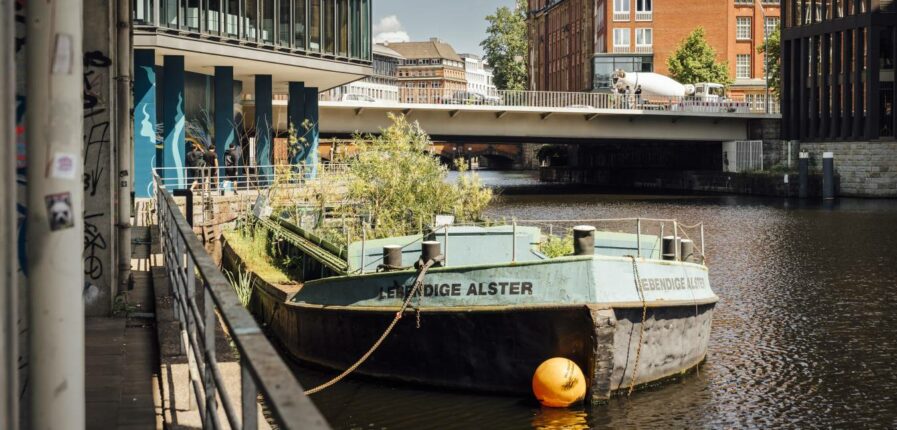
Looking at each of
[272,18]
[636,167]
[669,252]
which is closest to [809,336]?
[669,252]

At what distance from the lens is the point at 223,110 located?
45.8m

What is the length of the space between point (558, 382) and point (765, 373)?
4.35m

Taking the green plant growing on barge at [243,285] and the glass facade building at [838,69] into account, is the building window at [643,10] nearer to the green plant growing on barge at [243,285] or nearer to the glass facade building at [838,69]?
the glass facade building at [838,69]

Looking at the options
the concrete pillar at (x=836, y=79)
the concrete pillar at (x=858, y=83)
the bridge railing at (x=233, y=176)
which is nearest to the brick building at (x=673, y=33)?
the concrete pillar at (x=836, y=79)

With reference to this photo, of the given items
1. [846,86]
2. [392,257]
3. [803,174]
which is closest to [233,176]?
[392,257]

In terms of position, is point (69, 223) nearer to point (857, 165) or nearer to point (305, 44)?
point (305, 44)

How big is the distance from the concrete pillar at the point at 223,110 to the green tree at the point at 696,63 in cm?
5545

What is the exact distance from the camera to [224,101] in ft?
149

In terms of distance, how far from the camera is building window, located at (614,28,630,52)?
105 m

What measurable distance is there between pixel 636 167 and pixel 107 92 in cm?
8558

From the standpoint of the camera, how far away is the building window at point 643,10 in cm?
10506

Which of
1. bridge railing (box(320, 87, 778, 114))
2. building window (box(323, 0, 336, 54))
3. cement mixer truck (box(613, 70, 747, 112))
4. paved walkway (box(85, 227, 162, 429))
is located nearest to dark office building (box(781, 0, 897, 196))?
bridge railing (box(320, 87, 778, 114))

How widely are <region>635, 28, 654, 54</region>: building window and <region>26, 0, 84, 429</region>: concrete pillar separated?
4075 inches

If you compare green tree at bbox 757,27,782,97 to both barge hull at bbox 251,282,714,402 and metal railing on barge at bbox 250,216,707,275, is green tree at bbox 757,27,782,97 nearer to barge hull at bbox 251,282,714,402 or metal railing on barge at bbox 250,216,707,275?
metal railing on barge at bbox 250,216,707,275
